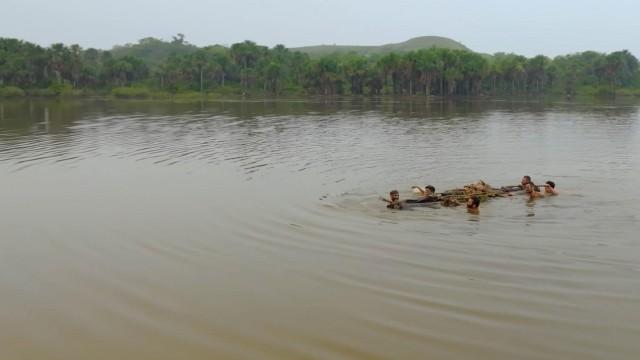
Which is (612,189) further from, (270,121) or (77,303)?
(270,121)

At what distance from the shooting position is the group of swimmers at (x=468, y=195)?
1761 centimetres

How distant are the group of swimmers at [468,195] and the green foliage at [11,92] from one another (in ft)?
307

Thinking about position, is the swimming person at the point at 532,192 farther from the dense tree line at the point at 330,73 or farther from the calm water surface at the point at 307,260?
the dense tree line at the point at 330,73

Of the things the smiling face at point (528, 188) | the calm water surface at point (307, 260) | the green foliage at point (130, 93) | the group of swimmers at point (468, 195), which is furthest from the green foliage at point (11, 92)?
the smiling face at point (528, 188)

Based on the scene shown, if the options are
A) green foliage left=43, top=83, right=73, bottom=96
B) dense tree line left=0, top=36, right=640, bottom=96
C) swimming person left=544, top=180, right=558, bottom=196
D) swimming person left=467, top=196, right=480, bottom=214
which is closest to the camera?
swimming person left=467, top=196, right=480, bottom=214

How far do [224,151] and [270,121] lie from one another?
18.9 m

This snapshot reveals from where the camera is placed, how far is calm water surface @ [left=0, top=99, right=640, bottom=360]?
30.4ft

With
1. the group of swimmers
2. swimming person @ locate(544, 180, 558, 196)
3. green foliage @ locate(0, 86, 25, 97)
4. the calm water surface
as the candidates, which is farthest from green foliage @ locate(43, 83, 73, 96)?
swimming person @ locate(544, 180, 558, 196)

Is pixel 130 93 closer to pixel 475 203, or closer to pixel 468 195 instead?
pixel 468 195

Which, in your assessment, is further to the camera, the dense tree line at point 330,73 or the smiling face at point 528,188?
the dense tree line at point 330,73

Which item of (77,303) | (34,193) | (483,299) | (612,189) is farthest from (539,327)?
(34,193)

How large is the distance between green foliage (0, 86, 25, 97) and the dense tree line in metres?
7.46

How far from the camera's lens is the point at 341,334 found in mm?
9406

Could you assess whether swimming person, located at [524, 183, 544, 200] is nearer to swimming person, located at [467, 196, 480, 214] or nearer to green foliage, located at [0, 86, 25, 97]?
swimming person, located at [467, 196, 480, 214]
